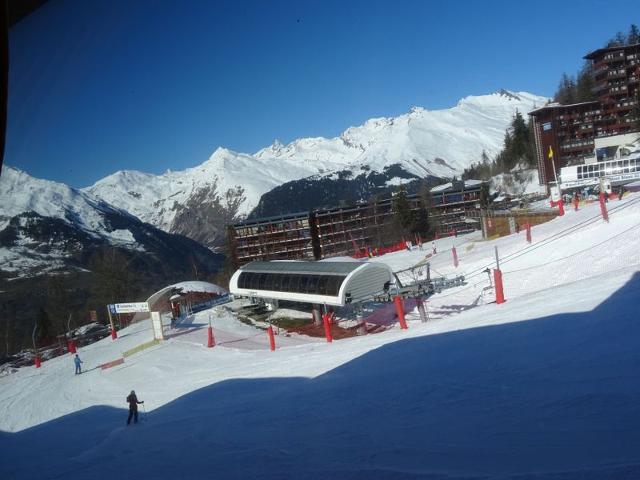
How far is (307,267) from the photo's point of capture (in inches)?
462

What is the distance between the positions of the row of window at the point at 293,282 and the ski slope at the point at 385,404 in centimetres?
220

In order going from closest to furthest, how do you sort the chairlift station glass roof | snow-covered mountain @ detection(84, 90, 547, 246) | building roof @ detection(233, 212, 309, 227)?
the chairlift station glass roof < building roof @ detection(233, 212, 309, 227) < snow-covered mountain @ detection(84, 90, 547, 246)

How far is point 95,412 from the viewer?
20.2 ft

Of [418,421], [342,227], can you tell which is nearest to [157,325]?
[418,421]

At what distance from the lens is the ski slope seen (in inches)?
107

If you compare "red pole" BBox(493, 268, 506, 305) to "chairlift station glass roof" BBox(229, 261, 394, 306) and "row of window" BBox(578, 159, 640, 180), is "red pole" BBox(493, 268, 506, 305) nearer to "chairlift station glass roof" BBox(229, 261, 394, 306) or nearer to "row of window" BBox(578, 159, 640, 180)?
"chairlift station glass roof" BBox(229, 261, 394, 306)

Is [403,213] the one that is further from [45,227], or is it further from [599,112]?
[45,227]

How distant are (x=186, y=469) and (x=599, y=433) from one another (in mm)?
2516

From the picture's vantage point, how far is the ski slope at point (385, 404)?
2.71 meters

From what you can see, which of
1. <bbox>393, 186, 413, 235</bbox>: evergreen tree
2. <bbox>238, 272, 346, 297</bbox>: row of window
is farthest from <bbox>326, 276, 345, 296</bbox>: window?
<bbox>393, 186, 413, 235</bbox>: evergreen tree

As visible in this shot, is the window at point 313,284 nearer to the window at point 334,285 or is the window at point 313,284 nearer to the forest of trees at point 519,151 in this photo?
the window at point 334,285

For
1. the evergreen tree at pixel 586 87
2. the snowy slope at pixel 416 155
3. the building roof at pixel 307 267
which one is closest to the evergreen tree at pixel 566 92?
the evergreen tree at pixel 586 87

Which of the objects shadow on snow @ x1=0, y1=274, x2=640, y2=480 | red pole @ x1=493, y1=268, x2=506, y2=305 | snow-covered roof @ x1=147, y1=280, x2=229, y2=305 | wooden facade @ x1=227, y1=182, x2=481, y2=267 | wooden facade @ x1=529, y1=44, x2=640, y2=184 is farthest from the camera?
wooden facade @ x1=227, y1=182, x2=481, y2=267

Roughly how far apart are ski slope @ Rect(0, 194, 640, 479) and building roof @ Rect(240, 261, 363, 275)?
2.56m
